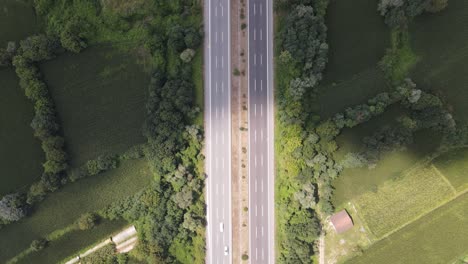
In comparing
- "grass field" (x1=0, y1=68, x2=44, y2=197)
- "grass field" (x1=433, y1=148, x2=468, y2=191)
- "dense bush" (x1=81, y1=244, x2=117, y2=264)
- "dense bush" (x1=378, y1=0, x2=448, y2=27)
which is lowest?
"dense bush" (x1=81, y1=244, x2=117, y2=264)

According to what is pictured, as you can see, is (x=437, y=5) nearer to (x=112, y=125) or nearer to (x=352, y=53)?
(x=352, y=53)

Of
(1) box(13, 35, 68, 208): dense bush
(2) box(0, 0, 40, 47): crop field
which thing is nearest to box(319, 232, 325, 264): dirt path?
(1) box(13, 35, 68, 208): dense bush

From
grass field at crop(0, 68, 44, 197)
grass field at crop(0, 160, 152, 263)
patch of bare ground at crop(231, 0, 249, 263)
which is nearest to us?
grass field at crop(0, 68, 44, 197)

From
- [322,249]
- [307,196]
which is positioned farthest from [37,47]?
[322,249]

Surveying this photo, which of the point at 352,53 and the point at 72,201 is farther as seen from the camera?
the point at 72,201

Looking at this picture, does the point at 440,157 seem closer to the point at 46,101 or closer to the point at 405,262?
the point at 405,262

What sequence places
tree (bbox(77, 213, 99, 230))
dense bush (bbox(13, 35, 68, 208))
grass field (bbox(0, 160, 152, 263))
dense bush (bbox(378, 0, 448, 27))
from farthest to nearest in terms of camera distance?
1. grass field (bbox(0, 160, 152, 263))
2. tree (bbox(77, 213, 99, 230))
3. dense bush (bbox(13, 35, 68, 208))
4. dense bush (bbox(378, 0, 448, 27))

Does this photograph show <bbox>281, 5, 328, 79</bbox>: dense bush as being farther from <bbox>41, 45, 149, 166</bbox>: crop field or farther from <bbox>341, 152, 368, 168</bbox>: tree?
<bbox>41, 45, 149, 166</bbox>: crop field
